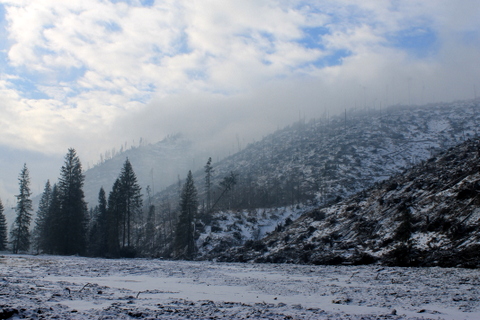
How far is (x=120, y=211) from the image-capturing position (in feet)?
162

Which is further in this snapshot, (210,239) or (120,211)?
(210,239)

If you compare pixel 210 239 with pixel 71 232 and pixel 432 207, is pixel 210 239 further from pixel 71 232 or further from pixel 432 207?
pixel 432 207

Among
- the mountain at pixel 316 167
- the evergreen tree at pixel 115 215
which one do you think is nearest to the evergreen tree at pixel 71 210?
the evergreen tree at pixel 115 215

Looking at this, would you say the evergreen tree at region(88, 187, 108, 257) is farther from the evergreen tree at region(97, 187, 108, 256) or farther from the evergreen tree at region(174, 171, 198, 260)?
the evergreen tree at region(174, 171, 198, 260)

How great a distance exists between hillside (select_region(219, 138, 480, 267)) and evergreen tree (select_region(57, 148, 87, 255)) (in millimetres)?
21242

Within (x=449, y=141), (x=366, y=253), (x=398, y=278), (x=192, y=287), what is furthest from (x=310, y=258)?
(x=449, y=141)

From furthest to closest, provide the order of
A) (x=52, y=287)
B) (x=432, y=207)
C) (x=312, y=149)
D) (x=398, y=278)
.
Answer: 1. (x=312, y=149)
2. (x=432, y=207)
3. (x=398, y=278)
4. (x=52, y=287)

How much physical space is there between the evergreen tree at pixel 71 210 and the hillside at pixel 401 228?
21.2 m

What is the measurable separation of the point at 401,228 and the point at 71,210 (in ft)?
140

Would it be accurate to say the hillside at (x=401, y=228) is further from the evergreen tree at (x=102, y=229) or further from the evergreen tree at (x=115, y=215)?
the evergreen tree at (x=102, y=229)

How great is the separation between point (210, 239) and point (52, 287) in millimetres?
46709

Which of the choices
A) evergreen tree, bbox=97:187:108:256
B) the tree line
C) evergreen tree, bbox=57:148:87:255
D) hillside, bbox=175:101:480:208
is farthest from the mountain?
evergreen tree, bbox=57:148:87:255

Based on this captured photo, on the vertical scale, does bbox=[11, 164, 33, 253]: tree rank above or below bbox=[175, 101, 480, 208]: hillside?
below

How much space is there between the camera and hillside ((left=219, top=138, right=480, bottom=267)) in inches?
885
